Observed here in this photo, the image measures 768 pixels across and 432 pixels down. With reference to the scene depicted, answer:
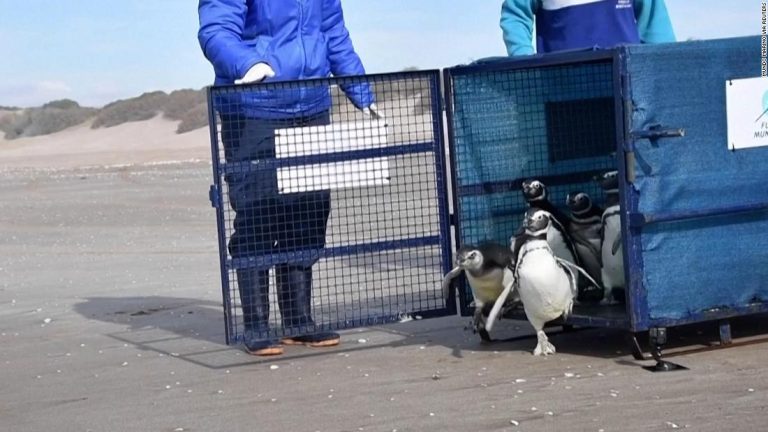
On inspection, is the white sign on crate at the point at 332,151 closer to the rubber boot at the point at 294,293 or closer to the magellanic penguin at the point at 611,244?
the rubber boot at the point at 294,293

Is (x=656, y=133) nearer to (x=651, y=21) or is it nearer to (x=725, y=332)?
(x=725, y=332)

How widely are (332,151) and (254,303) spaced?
0.95 metres

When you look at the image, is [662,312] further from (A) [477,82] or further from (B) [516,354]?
(A) [477,82]

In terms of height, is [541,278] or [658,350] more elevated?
[541,278]

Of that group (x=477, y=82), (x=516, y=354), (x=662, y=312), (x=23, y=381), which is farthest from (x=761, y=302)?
(x=23, y=381)

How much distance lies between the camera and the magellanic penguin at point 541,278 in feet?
24.1

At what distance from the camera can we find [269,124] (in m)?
7.82

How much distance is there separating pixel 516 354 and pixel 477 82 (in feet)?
5.22

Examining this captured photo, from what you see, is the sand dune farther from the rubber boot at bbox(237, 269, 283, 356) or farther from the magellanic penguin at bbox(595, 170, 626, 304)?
the magellanic penguin at bbox(595, 170, 626, 304)

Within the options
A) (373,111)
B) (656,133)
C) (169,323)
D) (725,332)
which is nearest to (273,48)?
(373,111)

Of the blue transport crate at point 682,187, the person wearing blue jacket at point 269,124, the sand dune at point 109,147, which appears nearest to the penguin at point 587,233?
the blue transport crate at point 682,187

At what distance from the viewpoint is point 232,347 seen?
8477 mm

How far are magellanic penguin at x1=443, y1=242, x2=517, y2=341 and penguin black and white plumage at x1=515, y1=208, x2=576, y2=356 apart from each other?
15cm

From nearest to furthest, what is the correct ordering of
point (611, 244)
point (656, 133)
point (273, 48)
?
point (656, 133)
point (611, 244)
point (273, 48)
